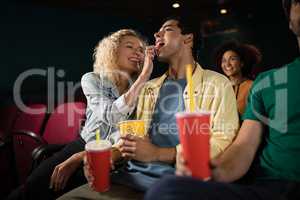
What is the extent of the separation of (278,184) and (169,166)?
0.47 meters

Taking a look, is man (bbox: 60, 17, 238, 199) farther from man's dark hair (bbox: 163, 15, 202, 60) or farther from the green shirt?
the green shirt

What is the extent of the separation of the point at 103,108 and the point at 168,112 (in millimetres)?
450

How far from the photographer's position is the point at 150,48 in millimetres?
1881

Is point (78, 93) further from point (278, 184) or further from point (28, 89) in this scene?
point (278, 184)

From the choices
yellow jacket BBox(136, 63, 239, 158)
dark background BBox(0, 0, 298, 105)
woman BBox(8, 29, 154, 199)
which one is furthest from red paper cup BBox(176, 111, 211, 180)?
dark background BBox(0, 0, 298, 105)

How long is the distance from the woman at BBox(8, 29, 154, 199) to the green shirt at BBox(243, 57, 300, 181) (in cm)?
69

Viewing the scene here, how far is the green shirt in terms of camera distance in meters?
1.27

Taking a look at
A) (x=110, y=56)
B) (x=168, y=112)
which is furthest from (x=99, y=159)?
(x=110, y=56)

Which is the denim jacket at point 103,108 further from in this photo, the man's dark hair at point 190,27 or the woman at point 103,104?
the man's dark hair at point 190,27

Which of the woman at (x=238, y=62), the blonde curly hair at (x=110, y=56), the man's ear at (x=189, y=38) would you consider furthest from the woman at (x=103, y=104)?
the woman at (x=238, y=62)

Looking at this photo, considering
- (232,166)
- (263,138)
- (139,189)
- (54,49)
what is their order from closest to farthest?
(232,166) → (263,138) → (139,189) → (54,49)

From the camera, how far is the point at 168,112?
1701 mm

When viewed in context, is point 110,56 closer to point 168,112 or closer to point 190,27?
point 190,27

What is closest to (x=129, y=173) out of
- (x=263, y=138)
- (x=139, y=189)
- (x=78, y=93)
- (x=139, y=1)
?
(x=139, y=189)
